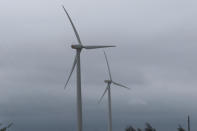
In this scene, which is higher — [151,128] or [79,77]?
[79,77]

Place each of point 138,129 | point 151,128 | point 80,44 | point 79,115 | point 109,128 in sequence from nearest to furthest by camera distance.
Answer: point 79,115, point 80,44, point 109,128, point 151,128, point 138,129

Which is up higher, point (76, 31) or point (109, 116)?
point (76, 31)

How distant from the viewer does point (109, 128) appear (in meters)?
104

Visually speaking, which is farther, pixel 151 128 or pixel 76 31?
pixel 151 128

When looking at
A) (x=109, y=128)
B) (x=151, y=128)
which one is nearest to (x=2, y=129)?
(x=109, y=128)

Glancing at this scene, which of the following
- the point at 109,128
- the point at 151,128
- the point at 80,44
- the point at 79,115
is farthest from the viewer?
the point at 151,128

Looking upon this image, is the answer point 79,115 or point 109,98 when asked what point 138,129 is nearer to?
point 109,98

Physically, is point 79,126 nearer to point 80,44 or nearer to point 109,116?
point 80,44

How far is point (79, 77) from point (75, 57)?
22.5 ft

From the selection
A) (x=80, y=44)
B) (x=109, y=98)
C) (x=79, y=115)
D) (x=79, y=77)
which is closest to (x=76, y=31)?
(x=80, y=44)

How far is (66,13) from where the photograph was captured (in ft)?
236

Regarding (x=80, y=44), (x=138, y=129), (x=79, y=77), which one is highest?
(x=80, y=44)

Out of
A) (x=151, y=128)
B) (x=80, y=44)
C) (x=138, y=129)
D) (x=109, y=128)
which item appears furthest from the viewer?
(x=138, y=129)

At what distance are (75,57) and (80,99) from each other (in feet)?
32.2
